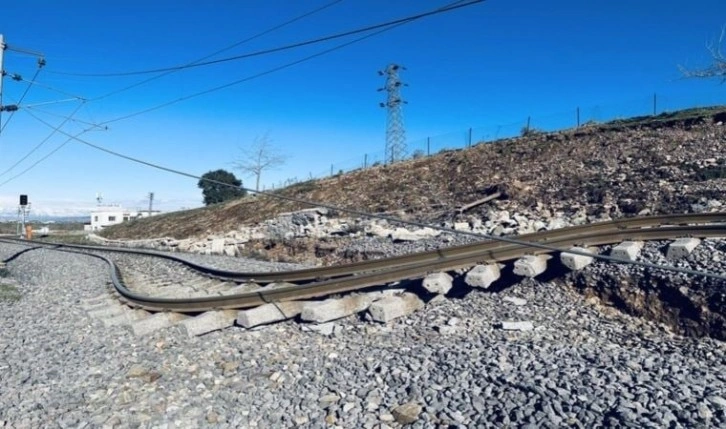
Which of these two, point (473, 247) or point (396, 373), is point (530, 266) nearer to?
point (473, 247)

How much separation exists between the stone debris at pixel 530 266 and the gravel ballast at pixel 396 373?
0.26 m

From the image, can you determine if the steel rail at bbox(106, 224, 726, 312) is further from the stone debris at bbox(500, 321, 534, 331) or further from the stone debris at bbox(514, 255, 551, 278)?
the stone debris at bbox(500, 321, 534, 331)

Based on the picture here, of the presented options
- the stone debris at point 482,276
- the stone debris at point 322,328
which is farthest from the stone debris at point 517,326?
the stone debris at point 322,328

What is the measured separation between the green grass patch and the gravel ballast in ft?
11.5

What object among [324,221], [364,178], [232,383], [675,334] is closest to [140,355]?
[232,383]

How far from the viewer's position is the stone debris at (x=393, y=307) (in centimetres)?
667

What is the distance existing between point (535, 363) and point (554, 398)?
784 mm

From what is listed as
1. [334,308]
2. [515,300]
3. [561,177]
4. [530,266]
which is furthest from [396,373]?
[561,177]

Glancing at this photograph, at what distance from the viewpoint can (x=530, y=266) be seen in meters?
7.00

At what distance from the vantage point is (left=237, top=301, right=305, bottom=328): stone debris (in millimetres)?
7035

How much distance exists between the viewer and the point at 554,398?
4.13m

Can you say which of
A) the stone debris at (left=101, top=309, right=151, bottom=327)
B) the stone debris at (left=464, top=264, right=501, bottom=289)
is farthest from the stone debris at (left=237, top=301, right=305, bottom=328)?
the stone debris at (left=464, top=264, right=501, bottom=289)

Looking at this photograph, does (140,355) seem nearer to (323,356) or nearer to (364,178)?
(323,356)

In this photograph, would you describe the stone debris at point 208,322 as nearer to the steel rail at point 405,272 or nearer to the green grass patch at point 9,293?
the steel rail at point 405,272
